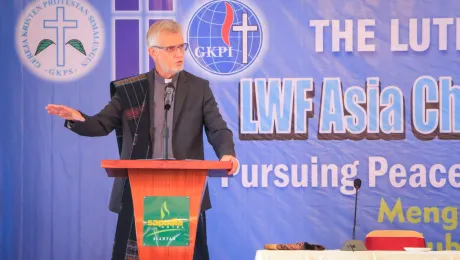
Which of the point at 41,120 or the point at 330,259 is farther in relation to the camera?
the point at 41,120

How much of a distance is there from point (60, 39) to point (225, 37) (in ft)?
4.63

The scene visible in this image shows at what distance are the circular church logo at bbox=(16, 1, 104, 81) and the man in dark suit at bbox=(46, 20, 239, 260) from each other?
2.05 ft

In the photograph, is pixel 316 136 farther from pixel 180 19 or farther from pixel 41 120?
pixel 41 120

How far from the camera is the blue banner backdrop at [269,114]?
20.0 feet

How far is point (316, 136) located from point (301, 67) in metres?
0.59

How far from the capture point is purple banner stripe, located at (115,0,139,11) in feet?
20.5

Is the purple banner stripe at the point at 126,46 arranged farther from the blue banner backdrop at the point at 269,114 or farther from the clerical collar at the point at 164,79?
the clerical collar at the point at 164,79

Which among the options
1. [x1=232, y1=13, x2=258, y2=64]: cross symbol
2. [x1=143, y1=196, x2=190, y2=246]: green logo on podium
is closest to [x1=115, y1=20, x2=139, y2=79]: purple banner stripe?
[x1=232, y1=13, x2=258, y2=64]: cross symbol

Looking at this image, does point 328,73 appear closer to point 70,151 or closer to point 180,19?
point 180,19

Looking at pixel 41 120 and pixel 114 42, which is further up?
pixel 114 42

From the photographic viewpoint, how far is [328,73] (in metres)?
6.16

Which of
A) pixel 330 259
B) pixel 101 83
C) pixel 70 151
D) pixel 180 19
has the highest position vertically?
pixel 180 19

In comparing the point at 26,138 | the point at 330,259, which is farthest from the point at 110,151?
the point at 330,259

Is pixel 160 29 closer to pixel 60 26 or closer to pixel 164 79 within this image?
pixel 164 79
